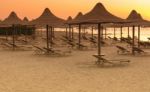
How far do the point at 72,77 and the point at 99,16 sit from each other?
3887 mm

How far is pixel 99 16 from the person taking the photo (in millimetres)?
13469

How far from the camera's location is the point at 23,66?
1278cm

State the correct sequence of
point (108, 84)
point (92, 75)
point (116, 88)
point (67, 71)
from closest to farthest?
1. point (116, 88)
2. point (108, 84)
3. point (92, 75)
4. point (67, 71)

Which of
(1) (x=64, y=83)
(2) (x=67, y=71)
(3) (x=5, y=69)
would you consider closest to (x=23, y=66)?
(3) (x=5, y=69)

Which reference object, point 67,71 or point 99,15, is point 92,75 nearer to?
point 67,71

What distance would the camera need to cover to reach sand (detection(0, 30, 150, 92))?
8.52 m

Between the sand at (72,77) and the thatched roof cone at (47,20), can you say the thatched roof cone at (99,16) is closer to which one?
the sand at (72,77)

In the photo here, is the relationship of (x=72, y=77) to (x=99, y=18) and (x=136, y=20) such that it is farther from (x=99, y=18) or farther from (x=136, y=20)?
(x=136, y=20)

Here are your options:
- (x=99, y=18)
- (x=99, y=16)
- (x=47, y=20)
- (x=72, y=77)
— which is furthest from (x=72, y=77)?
(x=47, y=20)

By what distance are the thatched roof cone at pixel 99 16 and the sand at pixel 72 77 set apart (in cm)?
157

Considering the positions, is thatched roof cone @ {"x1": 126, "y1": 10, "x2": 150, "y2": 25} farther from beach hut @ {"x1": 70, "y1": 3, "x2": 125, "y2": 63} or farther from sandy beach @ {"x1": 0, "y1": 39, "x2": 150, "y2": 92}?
sandy beach @ {"x1": 0, "y1": 39, "x2": 150, "y2": 92}

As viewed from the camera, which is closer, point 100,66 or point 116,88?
point 116,88

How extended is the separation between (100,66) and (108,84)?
3648 millimetres

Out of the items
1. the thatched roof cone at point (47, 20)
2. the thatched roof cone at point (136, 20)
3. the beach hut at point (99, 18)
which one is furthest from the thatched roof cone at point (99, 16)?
the thatched roof cone at point (47, 20)
